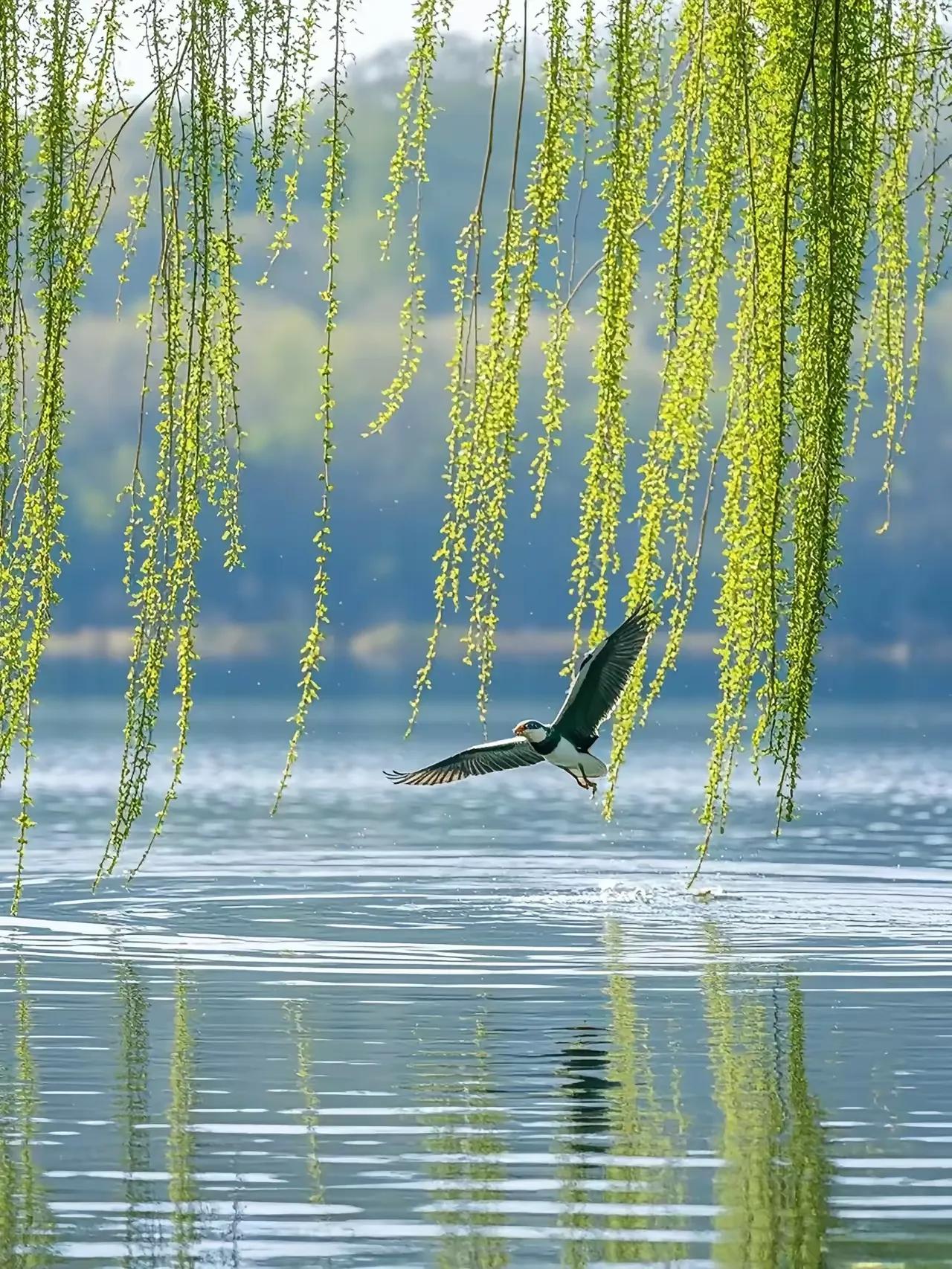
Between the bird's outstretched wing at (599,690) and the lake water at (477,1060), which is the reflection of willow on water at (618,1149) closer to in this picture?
the lake water at (477,1060)

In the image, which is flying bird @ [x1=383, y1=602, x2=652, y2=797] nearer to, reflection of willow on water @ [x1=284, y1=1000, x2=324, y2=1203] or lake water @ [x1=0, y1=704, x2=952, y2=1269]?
lake water @ [x1=0, y1=704, x2=952, y2=1269]

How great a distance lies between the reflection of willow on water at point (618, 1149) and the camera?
5.26 meters

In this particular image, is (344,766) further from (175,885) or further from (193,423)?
(193,423)

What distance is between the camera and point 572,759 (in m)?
7.25

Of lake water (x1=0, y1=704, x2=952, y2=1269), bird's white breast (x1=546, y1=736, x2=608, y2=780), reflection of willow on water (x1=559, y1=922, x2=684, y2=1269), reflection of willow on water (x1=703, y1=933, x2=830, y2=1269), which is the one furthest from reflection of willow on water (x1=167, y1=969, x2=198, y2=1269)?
bird's white breast (x1=546, y1=736, x2=608, y2=780)

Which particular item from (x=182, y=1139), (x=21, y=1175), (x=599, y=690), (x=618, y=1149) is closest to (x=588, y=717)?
(x=599, y=690)

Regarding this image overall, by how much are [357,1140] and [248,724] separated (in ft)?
280

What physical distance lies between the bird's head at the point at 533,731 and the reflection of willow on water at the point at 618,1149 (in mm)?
1202

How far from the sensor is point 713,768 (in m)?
4.08

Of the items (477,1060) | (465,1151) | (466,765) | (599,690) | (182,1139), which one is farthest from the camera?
(466,765)

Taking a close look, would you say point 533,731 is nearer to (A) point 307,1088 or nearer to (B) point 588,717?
(B) point 588,717

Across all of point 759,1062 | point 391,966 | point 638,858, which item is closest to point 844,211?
point 759,1062

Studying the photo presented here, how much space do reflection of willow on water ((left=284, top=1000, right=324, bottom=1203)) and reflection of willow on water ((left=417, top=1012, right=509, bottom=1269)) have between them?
0.31m

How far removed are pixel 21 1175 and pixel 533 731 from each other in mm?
2409
